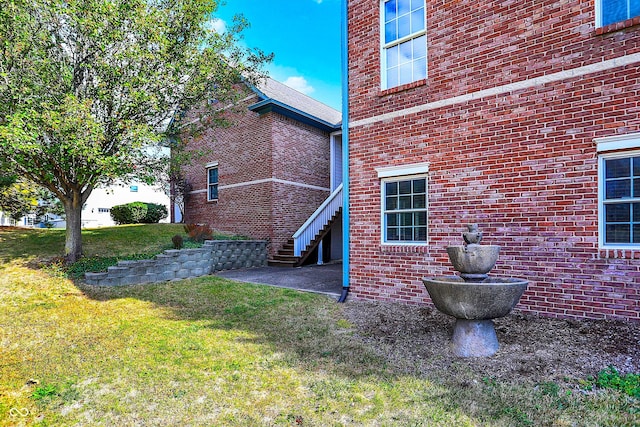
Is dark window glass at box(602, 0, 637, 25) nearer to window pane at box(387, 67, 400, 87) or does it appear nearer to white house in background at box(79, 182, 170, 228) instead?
window pane at box(387, 67, 400, 87)

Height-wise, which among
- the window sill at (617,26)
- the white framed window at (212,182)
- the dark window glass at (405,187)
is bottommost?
the dark window glass at (405,187)

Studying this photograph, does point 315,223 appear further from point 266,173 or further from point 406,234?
point 406,234

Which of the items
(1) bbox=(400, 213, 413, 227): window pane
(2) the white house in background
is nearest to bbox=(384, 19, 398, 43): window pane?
(1) bbox=(400, 213, 413, 227): window pane

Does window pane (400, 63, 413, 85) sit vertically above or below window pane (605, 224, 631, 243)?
above

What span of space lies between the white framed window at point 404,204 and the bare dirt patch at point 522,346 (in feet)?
4.98

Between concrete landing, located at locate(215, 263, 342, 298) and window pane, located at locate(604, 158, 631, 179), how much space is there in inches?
186

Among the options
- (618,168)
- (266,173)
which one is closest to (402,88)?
(618,168)

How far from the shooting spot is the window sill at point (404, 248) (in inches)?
241

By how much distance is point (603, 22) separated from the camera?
479 centimetres

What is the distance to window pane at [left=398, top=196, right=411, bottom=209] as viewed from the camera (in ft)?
21.0

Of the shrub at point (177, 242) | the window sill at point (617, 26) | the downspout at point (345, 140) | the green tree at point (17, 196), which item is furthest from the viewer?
the green tree at point (17, 196)

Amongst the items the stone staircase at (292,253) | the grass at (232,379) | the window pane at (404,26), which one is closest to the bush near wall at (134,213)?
the stone staircase at (292,253)

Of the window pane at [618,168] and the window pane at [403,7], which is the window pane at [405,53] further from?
the window pane at [618,168]

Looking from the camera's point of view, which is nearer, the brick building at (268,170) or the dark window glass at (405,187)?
the dark window glass at (405,187)
